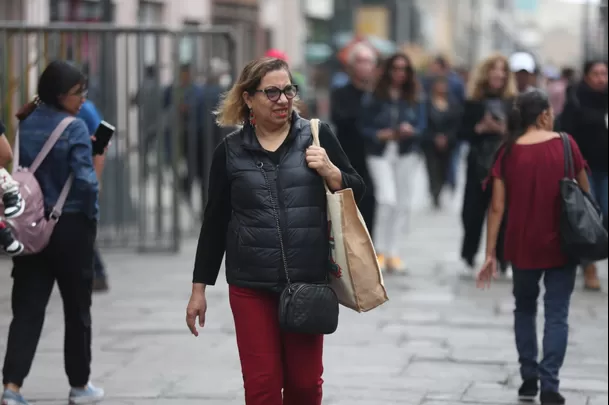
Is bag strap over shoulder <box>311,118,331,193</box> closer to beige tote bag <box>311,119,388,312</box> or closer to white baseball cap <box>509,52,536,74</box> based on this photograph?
beige tote bag <box>311,119,388,312</box>

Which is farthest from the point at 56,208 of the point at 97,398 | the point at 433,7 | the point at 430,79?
the point at 433,7

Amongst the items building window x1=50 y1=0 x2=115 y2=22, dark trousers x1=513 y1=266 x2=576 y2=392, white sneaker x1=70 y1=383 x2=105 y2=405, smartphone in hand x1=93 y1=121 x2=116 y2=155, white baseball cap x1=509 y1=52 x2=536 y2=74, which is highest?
building window x1=50 y1=0 x2=115 y2=22

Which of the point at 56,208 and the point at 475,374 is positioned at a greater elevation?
the point at 56,208

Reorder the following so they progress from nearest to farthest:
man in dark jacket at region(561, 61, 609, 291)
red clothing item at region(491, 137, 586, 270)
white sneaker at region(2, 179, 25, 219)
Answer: white sneaker at region(2, 179, 25, 219) → red clothing item at region(491, 137, 586, 270) → man in dark jacket at region(561, 61, 609, 291)

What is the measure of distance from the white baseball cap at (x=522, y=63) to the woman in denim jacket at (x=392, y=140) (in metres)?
0.93

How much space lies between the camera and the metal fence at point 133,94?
41.8ft

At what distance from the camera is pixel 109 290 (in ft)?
36.8

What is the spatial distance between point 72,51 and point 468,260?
398 centimetres

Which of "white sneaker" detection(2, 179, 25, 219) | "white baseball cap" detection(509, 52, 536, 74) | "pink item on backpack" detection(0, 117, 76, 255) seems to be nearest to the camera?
"white sneaker" detection(2, 179, 25, 219)

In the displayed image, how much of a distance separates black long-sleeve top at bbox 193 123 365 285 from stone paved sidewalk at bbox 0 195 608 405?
1.69 meters

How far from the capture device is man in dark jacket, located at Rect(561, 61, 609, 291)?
422 inches

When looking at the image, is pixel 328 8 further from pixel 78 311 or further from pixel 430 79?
pixel 78 311

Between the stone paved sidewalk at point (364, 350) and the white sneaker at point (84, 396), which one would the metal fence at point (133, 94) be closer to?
the stone paved sidewalk at point (364, 350)

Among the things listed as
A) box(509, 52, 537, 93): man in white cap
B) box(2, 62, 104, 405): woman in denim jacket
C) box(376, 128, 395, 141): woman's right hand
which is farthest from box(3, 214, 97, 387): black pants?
box(509, 52, 537, 93): man in white cap
